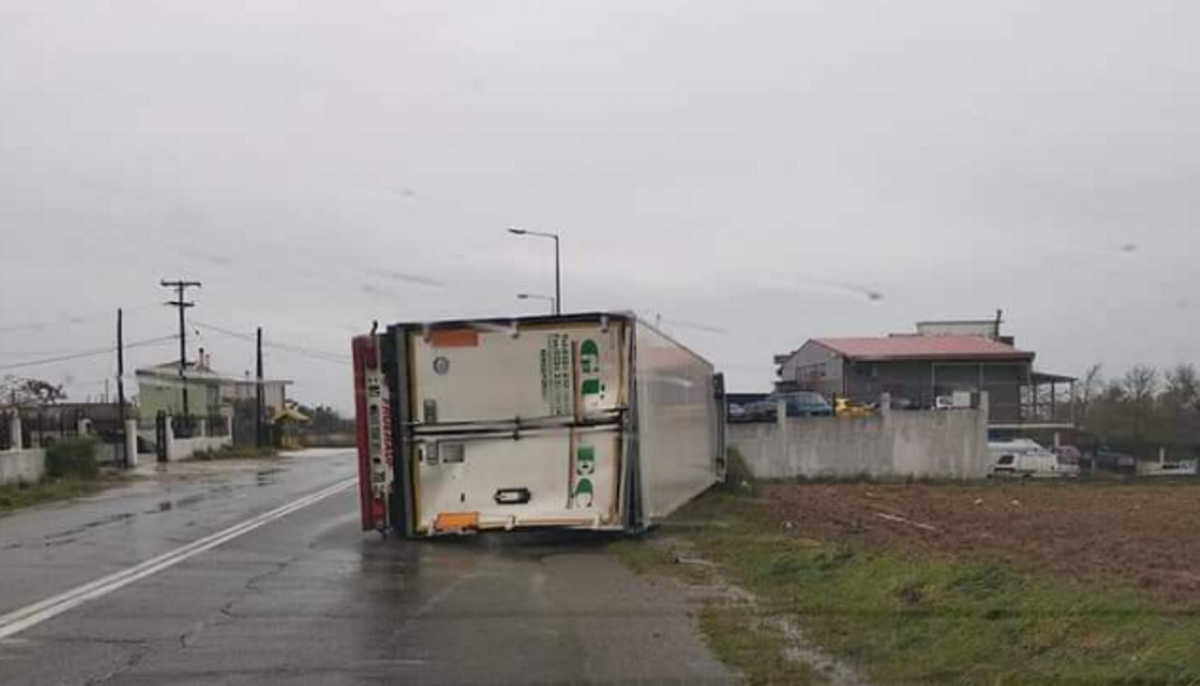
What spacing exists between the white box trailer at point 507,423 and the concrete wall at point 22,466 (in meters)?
16.3

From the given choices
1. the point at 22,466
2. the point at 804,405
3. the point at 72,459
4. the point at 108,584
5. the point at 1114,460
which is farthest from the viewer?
the point at 1114,460

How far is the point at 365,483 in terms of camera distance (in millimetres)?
15750

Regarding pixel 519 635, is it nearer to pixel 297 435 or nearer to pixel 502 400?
pixel 502 400

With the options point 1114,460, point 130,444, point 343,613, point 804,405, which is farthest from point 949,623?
point 1114,460

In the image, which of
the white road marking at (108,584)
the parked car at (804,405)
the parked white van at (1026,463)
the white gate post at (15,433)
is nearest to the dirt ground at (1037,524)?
the white road marking at (108,584)

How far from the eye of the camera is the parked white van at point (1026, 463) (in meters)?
49.7

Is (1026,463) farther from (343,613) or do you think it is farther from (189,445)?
(343,613)

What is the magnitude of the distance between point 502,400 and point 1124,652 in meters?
8.69

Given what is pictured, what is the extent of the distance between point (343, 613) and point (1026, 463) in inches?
1735

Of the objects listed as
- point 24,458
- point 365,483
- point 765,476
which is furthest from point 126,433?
point 365,483

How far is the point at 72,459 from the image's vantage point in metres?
32.3

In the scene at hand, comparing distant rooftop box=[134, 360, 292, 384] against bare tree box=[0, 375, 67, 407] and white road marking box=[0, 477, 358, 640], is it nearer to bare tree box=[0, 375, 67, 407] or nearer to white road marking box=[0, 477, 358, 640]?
bare tree box=[0, 375, 67, 407]

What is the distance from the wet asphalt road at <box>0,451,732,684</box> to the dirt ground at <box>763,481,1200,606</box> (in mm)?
4446

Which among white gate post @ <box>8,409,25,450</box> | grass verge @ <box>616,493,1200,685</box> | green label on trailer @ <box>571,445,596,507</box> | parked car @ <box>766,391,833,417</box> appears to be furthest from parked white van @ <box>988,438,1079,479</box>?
grass verge @ <box>616,493,1200,685</box>
